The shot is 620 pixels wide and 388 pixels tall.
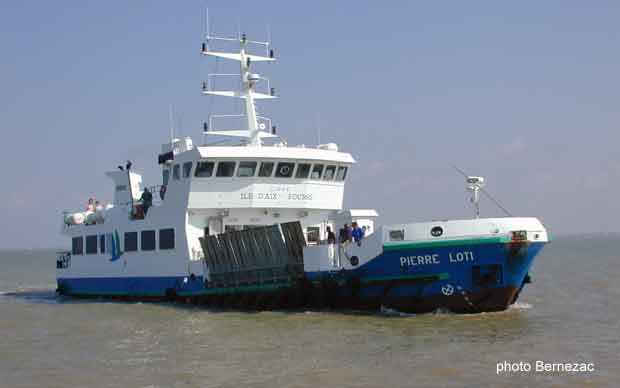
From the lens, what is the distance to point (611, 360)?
1403 cm

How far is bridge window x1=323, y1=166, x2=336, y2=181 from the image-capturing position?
23594 millimetres

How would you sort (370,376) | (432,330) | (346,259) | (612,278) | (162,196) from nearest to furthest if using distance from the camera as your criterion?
1. (370,376)
2. (432,330)
3. (346,259)
4. (162,196)
5. (612,278)

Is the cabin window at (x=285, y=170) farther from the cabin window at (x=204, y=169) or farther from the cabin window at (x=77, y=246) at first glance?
the cabin window at (x=77, y=246)

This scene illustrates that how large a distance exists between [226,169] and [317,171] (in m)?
2.74

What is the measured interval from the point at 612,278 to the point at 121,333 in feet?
83.8

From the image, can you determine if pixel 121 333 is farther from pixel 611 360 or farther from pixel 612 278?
pixel 612 278

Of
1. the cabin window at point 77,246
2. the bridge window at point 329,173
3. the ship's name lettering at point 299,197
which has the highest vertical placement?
the bridge window at point 329,173

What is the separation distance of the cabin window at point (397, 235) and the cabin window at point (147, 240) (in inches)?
342

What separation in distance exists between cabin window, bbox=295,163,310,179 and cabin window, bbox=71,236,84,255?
1021 cm

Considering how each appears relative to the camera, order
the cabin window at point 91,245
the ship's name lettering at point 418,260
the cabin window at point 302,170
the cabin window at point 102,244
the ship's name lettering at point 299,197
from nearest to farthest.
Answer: the ship's name lettering at point 418,260, the ship's name lettering at point 299,197, the cabin window at point 302,170, the cabin window at point 102,244, the cabin window at point 91,245

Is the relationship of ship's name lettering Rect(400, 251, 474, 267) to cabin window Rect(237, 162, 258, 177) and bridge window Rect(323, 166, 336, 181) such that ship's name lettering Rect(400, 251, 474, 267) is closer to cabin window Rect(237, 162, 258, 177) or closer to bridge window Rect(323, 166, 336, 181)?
bridge window Rect(323, 166, 336, 181)

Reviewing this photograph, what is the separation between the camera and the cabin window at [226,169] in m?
22.4

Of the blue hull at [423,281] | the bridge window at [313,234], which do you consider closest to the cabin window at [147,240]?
the bridge window at [313,234]

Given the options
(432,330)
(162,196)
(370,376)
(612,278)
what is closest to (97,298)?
(162,196)
